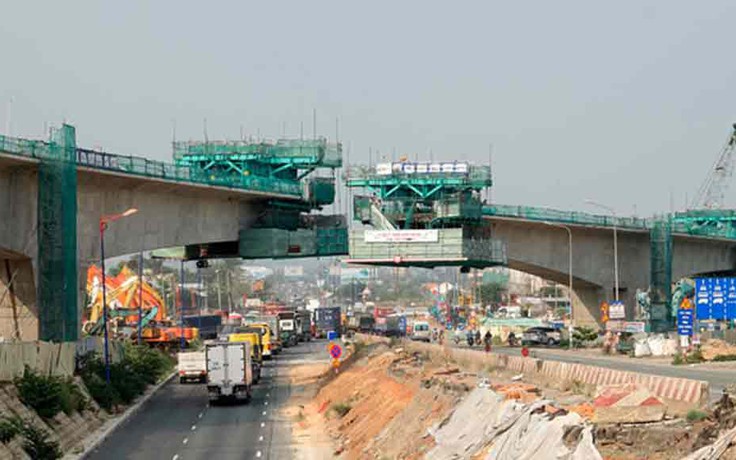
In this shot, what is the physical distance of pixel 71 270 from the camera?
190ft

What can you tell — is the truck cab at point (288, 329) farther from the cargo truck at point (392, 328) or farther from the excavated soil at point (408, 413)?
the excavated soil at point (408, 413)

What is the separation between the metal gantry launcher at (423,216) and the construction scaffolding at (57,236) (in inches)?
1300

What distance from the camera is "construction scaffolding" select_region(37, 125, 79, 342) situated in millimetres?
56469

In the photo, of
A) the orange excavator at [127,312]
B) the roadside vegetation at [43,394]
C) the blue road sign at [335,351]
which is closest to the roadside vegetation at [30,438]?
the roadside vegetation at [43,394]

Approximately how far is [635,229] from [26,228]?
5654cm

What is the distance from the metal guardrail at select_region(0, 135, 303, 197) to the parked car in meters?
22.4

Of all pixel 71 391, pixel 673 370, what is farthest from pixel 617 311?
pixel 71 391

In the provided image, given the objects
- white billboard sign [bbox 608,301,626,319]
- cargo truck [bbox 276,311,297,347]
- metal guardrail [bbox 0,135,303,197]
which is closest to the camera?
metal guardrail [bbox 0,135,303,197]

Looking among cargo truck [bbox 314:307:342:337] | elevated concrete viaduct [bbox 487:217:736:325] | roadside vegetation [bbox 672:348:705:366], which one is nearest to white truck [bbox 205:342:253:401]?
roadside vegetation [bbox 672:348:705:366]

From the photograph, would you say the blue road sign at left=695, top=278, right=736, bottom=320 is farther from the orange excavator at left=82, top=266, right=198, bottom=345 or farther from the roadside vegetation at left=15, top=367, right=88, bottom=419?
the orange excavator at left=82, top=266, right=198, bottom=345

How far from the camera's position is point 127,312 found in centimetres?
11794

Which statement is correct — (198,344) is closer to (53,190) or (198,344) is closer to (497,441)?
(53,190)

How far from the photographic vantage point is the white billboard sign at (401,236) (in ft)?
292

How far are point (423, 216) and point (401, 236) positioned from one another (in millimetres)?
3208
